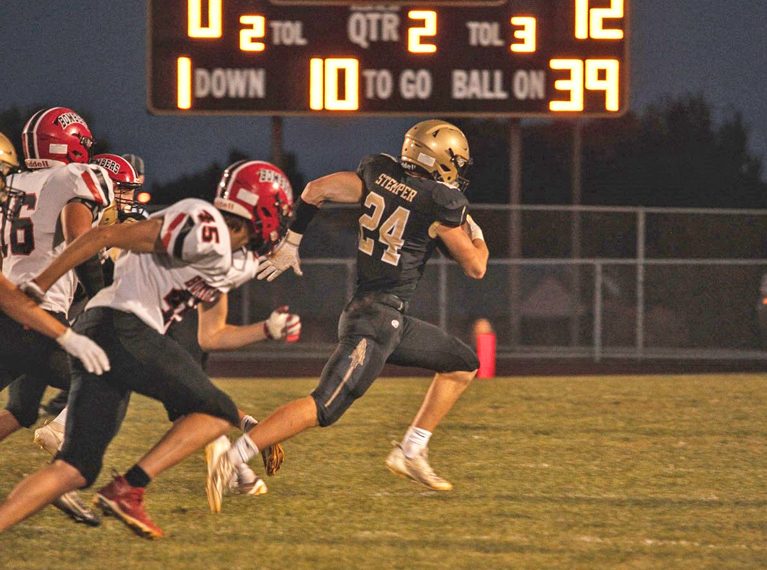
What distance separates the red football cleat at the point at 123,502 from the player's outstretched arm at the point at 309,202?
1372mm

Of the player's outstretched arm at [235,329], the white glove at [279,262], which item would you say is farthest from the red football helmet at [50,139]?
the player's outstretched arm at [235,329]

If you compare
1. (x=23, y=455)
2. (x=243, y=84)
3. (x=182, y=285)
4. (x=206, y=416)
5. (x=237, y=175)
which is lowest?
(x=23, y=455)

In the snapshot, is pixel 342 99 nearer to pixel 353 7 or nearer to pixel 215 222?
pixel 353 7

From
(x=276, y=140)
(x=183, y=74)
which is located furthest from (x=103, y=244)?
(x=276, y=140)

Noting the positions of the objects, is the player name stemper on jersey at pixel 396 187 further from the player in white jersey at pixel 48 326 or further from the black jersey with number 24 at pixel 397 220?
the player in white jersey at pixel 48 326

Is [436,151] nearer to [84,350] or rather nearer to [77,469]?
[84,350]

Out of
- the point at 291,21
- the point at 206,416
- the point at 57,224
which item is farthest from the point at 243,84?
the point at 206,416

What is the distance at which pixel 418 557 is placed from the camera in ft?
15.1

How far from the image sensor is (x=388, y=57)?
1384 centimetres

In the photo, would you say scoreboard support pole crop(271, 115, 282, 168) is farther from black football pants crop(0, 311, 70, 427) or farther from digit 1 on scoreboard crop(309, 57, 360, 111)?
black football pants crop(0, 311, 70, 427)

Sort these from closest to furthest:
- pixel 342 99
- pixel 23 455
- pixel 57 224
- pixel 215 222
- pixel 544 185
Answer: pixel 215 222, pixel 57 224, pixel 23 455, pixel 342 99, pixel 544 185

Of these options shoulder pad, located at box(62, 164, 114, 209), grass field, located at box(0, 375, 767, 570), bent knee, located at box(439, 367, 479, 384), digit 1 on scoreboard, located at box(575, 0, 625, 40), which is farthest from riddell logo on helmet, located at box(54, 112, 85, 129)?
digit 1 on scoreboard, located at box(575, 0, 625, 40)

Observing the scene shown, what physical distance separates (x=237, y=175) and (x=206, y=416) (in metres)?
0.89

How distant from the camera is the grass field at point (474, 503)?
4637 mm
